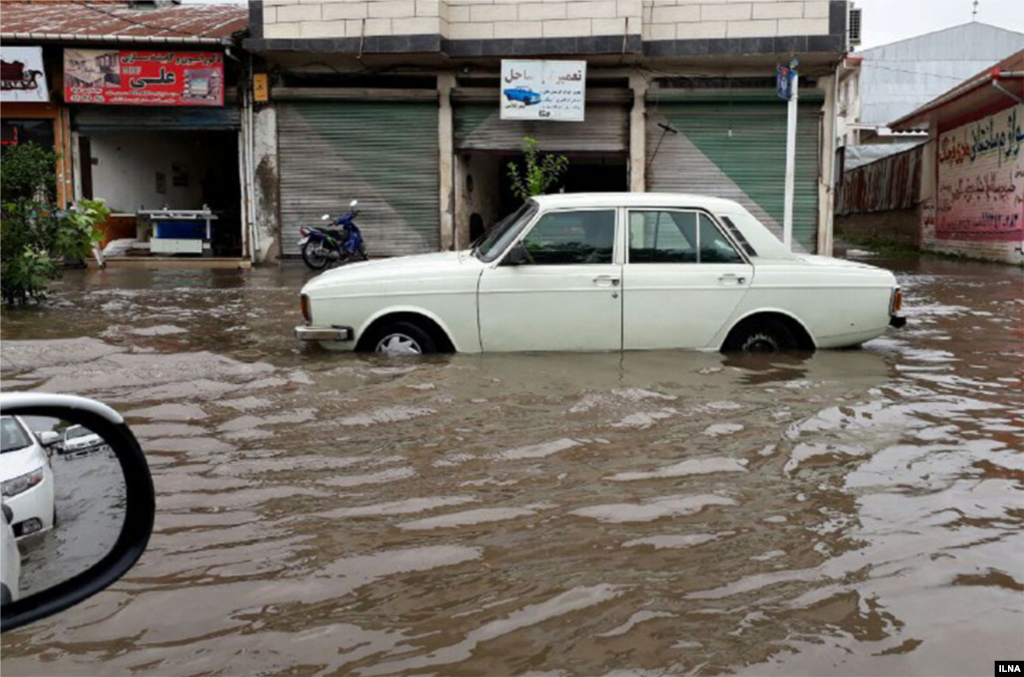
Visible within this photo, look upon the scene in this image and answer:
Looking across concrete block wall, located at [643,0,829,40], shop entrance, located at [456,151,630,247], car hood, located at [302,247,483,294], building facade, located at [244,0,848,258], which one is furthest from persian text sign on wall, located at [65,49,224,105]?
car hood, located at [302,247,483,294]

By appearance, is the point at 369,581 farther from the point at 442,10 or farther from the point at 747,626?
the point at 442,10

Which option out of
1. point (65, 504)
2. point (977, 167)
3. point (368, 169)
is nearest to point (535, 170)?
point (368, 169)

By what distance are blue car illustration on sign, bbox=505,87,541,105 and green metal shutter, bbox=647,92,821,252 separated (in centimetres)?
214

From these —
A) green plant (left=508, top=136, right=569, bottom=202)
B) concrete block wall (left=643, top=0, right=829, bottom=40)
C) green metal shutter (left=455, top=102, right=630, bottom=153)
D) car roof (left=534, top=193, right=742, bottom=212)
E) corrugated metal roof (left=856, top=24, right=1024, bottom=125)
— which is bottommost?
car roof (left=534, top=193, right=742, bottom=212)

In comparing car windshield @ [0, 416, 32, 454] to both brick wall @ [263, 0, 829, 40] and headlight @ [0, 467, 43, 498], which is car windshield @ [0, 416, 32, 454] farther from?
brick wall @ [263, 0, 829, 40]

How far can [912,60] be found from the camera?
4516cm

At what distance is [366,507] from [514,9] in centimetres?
1414

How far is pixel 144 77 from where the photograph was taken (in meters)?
17.3

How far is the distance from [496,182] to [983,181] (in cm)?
1034

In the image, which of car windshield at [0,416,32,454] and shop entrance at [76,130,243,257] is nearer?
car windshield at [0,416,32,454]

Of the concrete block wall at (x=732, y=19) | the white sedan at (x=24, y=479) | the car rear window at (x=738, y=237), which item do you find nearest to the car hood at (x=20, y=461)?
the white sedan at (x=24, y=479)

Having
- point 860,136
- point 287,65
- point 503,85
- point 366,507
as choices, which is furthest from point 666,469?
point 860,136

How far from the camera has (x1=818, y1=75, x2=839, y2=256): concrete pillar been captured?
17.3 metres

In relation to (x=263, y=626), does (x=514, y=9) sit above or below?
above
